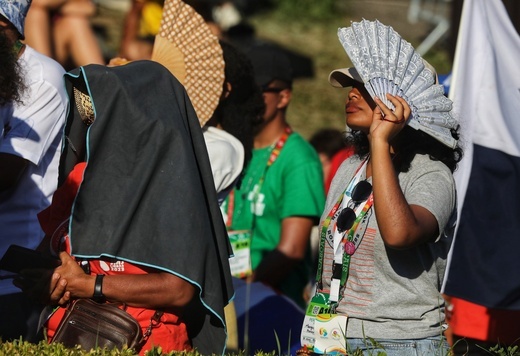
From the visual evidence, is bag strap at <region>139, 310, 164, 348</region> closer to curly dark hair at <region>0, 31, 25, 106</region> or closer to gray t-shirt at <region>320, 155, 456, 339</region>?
gray t-shirt at <region>320, 155, 456, 339</region>

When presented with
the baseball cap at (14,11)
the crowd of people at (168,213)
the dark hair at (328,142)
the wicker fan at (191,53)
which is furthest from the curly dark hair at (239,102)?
the dark hair at (328,142)

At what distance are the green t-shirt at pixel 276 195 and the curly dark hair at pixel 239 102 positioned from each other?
790 millimetres

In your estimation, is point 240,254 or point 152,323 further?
point 240,254

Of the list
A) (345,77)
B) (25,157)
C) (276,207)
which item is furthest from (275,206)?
(25,157)

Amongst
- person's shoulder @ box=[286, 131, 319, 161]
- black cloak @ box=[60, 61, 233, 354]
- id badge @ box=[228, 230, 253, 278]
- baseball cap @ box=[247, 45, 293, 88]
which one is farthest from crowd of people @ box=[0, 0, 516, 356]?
baseball cap @ box=[247, 45, 293, 88]

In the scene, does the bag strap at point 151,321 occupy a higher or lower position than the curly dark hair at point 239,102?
lower

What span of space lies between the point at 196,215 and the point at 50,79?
1.13 metres

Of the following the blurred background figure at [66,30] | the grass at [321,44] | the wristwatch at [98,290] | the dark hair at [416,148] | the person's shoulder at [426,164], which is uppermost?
the grass at [321,44]

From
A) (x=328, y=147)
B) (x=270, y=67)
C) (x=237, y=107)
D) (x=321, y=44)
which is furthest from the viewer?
(x=321, y=44)

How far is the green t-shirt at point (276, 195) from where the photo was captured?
625 centimetres

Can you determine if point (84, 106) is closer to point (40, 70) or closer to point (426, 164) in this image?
point (40, 70)

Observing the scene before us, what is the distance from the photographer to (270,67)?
265 inches

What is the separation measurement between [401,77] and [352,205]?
514 millimetres

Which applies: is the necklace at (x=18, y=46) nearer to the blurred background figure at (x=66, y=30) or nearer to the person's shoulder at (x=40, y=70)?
the person's shoulder at (x=40, y=70)
